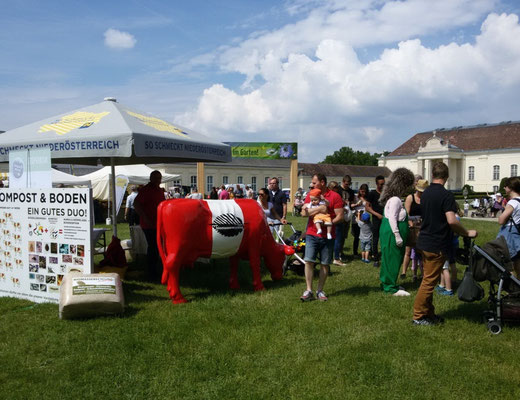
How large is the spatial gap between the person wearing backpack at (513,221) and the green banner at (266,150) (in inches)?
985

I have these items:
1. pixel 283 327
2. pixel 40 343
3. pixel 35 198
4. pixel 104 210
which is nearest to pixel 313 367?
pixel 283 327

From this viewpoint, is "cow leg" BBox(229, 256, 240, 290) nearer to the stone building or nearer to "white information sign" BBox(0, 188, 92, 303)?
"white information sign" BBox(0, 188, 92, 303)

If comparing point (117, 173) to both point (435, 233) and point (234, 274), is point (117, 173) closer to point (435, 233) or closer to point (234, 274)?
point (234, 274)

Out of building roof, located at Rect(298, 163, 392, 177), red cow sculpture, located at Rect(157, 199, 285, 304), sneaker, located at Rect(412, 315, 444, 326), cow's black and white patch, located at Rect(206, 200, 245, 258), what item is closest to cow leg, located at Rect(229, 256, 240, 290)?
red cow sculpture, located at Rect(157, 199, 285, 304)

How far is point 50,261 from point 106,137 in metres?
2.00

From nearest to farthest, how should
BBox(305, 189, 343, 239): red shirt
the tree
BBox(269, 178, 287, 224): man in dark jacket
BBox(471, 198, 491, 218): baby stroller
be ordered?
BBox(305, 189, 343, 239): red shirt → BBox(269, 178, 287, 224): man in dark jacket → BBox(471, 198, 491, 218): baby stroller → the tree

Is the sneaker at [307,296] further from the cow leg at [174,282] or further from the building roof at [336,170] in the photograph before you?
the building roof at [336,170]

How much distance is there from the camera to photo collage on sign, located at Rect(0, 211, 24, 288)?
652cm

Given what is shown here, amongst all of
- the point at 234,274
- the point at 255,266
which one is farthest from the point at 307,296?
the point at 234,274

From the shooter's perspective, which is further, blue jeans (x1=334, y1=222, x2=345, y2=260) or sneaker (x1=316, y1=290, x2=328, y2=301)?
blue jeans (x1=334, y1=222, x2=345, y2=260)

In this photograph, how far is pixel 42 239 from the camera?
629 cm

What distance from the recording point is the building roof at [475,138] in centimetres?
6994

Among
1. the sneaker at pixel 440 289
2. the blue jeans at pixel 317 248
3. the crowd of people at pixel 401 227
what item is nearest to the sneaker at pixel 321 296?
the crowd of people at pixel 401 227

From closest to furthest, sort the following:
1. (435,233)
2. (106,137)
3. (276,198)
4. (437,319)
A: (435,233) → (437,319) → (106,137) → (276,198)
